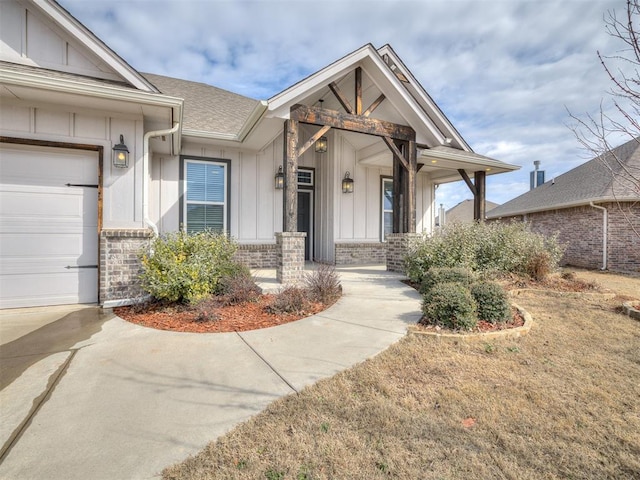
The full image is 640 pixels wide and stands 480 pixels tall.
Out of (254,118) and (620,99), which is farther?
(254,118)

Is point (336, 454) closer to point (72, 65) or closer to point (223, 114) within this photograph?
point (72, 65)

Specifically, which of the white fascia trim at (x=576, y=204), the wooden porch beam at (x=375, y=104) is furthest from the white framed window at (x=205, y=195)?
the white fascia trim at (x=576, y=204)

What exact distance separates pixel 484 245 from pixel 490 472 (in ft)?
18.9

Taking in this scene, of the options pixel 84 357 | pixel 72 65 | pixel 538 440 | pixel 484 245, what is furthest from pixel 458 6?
pixel 84 357

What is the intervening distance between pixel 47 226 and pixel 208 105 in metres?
5.89

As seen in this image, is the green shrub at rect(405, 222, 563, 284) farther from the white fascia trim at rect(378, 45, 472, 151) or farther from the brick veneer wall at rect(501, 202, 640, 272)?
the brick veneer wall at rect(501, 202, 640, 272)

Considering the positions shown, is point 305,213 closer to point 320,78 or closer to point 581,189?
point 320,78

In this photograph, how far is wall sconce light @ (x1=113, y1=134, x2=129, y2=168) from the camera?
17.2 ft

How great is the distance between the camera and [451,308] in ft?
13.0

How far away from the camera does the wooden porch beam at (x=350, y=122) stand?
642 centimetres

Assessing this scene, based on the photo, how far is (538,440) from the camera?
204 cm

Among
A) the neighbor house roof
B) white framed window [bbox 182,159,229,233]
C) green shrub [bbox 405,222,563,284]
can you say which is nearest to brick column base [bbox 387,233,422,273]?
green shrub [bbox 405,222,563,284]

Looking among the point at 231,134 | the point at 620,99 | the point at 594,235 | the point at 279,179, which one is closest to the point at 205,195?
the point at 231,134

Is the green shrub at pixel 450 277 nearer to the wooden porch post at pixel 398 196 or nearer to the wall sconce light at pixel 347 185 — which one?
the wooden porch post at pixel 398 196
